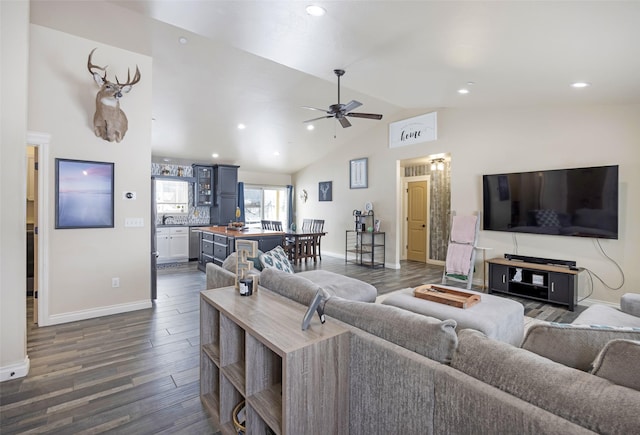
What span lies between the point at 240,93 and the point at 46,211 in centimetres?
330

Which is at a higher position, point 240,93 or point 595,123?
point 240,93

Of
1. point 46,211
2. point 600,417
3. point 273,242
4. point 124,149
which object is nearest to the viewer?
point 600,417

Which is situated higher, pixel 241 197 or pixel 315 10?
pixel 315 10

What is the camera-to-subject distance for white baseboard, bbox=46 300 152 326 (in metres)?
3.45

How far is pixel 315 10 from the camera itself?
245 cm

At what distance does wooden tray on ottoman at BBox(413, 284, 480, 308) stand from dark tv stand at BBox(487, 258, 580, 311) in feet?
6.72

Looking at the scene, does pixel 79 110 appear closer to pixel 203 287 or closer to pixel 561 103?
pixel 203 287

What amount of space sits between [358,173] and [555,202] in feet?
13.2

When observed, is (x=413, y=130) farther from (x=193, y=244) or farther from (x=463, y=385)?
(x=463, y=385)

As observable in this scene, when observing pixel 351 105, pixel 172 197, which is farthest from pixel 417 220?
pixel 172 197

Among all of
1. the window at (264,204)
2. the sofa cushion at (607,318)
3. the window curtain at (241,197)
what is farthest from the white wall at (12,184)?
the window at (264,204)

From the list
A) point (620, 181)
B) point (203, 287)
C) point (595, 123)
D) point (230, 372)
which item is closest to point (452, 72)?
point (595, 123)

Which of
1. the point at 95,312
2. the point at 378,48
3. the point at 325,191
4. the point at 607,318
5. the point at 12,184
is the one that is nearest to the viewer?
the point at 607,318

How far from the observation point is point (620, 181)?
3938 millimetres
